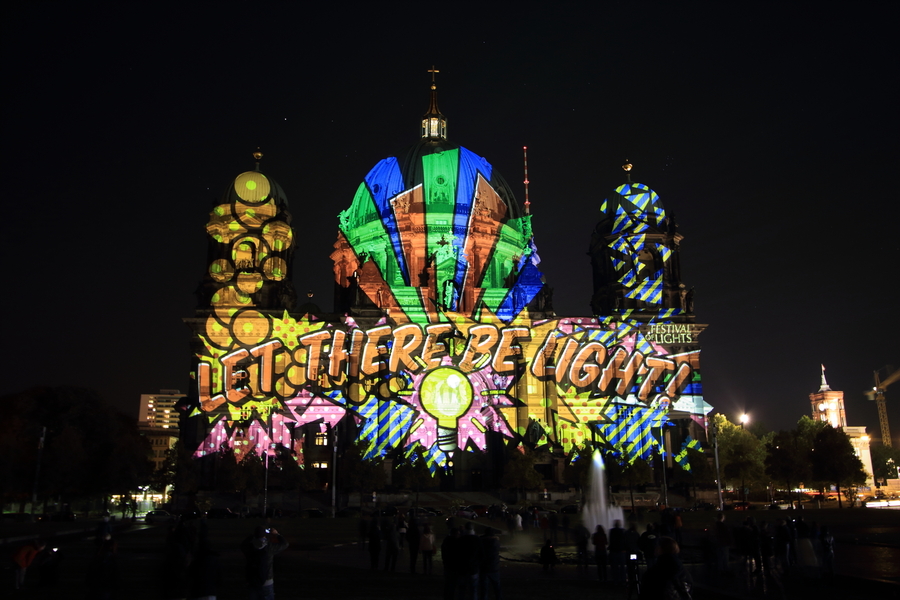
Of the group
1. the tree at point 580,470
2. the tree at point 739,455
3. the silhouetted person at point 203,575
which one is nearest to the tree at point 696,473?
the tree at point 739,455

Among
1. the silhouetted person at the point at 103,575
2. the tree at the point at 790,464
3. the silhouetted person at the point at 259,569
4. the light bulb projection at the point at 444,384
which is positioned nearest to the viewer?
the silhouetted person at the point at 103,575

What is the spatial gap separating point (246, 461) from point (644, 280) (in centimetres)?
4925

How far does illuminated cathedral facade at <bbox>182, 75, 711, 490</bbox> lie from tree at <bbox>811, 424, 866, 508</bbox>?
1220 cm

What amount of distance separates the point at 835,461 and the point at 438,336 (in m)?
38.2

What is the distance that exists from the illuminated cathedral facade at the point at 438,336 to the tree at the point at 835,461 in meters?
12.2

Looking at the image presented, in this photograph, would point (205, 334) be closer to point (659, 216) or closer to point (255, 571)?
point (659, 216)

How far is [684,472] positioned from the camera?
81250 mm

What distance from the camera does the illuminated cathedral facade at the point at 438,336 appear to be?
77.2 meters

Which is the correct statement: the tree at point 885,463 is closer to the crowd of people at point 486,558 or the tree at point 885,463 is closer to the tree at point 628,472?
the tree at point 628,472

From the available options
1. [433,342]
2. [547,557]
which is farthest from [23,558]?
[433,342]

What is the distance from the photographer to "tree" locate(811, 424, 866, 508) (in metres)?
73.1

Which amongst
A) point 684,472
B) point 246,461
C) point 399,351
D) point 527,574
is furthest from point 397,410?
point 527,574

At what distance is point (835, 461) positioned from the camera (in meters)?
73.4

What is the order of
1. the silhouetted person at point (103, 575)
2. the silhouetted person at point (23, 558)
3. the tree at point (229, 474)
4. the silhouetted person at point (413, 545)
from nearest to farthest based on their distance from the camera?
the silhouetted person at point (103, 575), the silhouetted person at point (23, 558), the silhouetted person at point (413, 545), the tree at point (229, 474)
